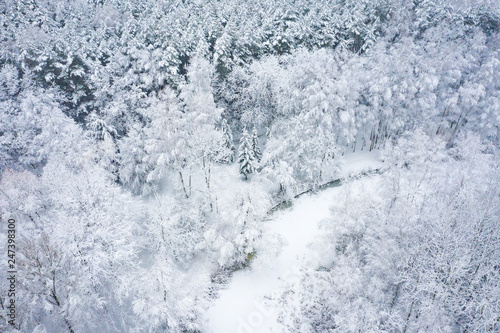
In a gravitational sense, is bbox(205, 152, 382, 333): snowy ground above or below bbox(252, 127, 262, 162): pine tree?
below

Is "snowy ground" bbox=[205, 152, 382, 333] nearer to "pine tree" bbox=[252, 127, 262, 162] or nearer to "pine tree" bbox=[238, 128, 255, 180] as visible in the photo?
"pine tree" bbox=[238, 128, 255, 180]

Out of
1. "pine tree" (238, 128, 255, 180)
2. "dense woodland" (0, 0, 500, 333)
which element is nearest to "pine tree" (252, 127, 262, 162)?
"dense woodland" (0, 0, 500, 333)

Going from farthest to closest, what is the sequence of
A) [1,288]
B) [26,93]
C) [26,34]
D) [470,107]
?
1. [470,107]
2. [26,34]
3. [26,93]
4. [1,288]

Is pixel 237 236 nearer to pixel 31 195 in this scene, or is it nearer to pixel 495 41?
pixel 31 195

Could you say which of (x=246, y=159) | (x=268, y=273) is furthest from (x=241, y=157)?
(x=268, y=273)

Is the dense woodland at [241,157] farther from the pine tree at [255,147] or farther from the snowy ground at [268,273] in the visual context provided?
the snowy ground at [268,273]

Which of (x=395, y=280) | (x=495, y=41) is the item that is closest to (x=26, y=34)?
(x=395, y=280)
